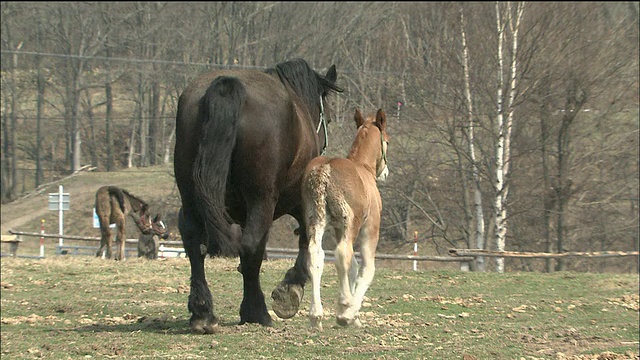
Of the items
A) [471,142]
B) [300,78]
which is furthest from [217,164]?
[471,142]

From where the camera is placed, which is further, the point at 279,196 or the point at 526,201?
the point at 526,201

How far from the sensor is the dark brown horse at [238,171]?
7863mm

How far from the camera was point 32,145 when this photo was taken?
51.9 m

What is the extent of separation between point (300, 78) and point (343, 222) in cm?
251

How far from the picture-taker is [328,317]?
1015 centimetres

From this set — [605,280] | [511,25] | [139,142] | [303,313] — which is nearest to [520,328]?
[303,313]

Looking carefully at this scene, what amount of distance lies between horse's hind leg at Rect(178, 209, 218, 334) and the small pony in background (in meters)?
1.36

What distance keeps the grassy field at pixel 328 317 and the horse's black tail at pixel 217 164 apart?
92cm

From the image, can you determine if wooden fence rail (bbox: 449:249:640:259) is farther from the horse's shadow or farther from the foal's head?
the foal's head

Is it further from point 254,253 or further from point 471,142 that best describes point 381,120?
point 471,142

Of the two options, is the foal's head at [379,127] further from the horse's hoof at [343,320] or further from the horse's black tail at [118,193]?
the horse's black tail at [118,193]

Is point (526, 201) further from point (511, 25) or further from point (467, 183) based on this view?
point (511, 25)

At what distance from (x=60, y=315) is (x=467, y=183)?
20347 millimetres

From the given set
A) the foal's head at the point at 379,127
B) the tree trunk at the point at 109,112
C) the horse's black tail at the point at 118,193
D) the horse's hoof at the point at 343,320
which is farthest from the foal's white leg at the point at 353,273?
the tree trunk at the point at 109,112
